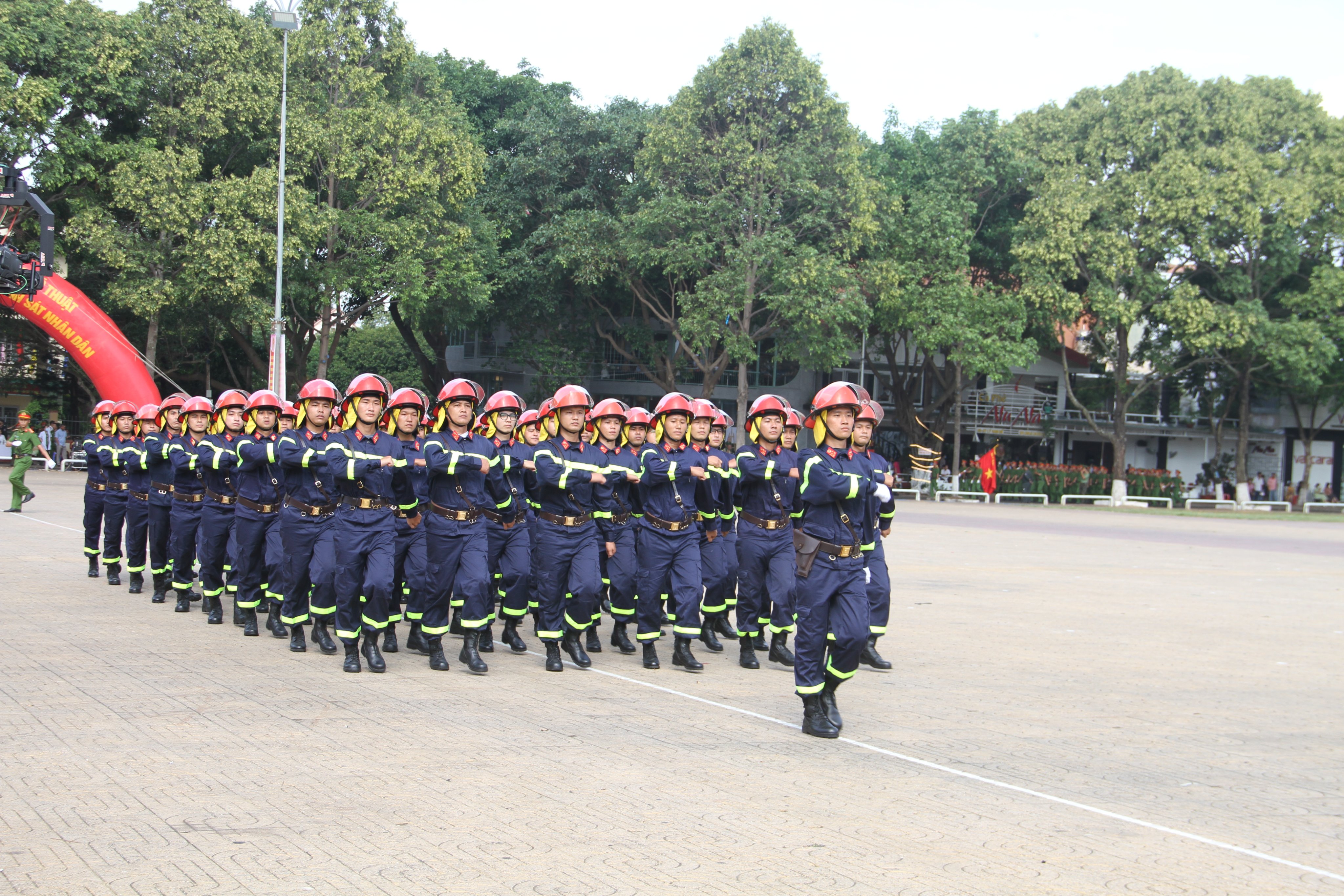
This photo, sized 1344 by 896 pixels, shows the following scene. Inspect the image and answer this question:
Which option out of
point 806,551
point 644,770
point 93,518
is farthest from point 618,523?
point 93,518

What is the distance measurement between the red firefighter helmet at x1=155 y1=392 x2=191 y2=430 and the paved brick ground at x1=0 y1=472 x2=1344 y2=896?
2153 millimetres

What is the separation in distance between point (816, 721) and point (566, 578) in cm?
275

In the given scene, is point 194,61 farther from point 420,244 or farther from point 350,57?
point 420,244

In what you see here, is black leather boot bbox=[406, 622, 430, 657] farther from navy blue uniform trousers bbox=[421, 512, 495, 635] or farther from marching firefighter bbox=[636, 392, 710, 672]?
marching firefighter bbox=[636, 392, 710, 672]

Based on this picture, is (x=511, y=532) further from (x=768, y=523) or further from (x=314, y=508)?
(x=768, y=523)

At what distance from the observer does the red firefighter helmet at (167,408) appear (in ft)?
41.1

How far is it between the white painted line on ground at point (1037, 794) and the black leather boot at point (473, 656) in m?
1.39

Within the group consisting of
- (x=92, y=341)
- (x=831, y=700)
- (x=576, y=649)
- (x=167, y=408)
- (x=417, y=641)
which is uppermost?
(x=92, y=341)

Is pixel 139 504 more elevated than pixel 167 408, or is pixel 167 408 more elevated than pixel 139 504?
pixel 167 408

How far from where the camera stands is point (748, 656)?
9570mm

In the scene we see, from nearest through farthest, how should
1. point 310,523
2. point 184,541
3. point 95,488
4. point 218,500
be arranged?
1. point 310,523
2. point 218,500
3. point 184,541
4. point 95,488

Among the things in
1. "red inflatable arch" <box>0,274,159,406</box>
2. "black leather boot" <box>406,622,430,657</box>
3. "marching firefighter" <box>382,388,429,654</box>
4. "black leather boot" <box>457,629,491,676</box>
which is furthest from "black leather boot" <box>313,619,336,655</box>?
"red inflatable arch" <box>0,274,159,406</box>

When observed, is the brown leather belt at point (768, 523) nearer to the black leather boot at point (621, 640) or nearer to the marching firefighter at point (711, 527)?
the marching firefighter at point (711, 527)

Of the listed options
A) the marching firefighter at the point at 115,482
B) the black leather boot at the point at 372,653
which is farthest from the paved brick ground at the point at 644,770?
the marching firefighter at the point at 115,482
